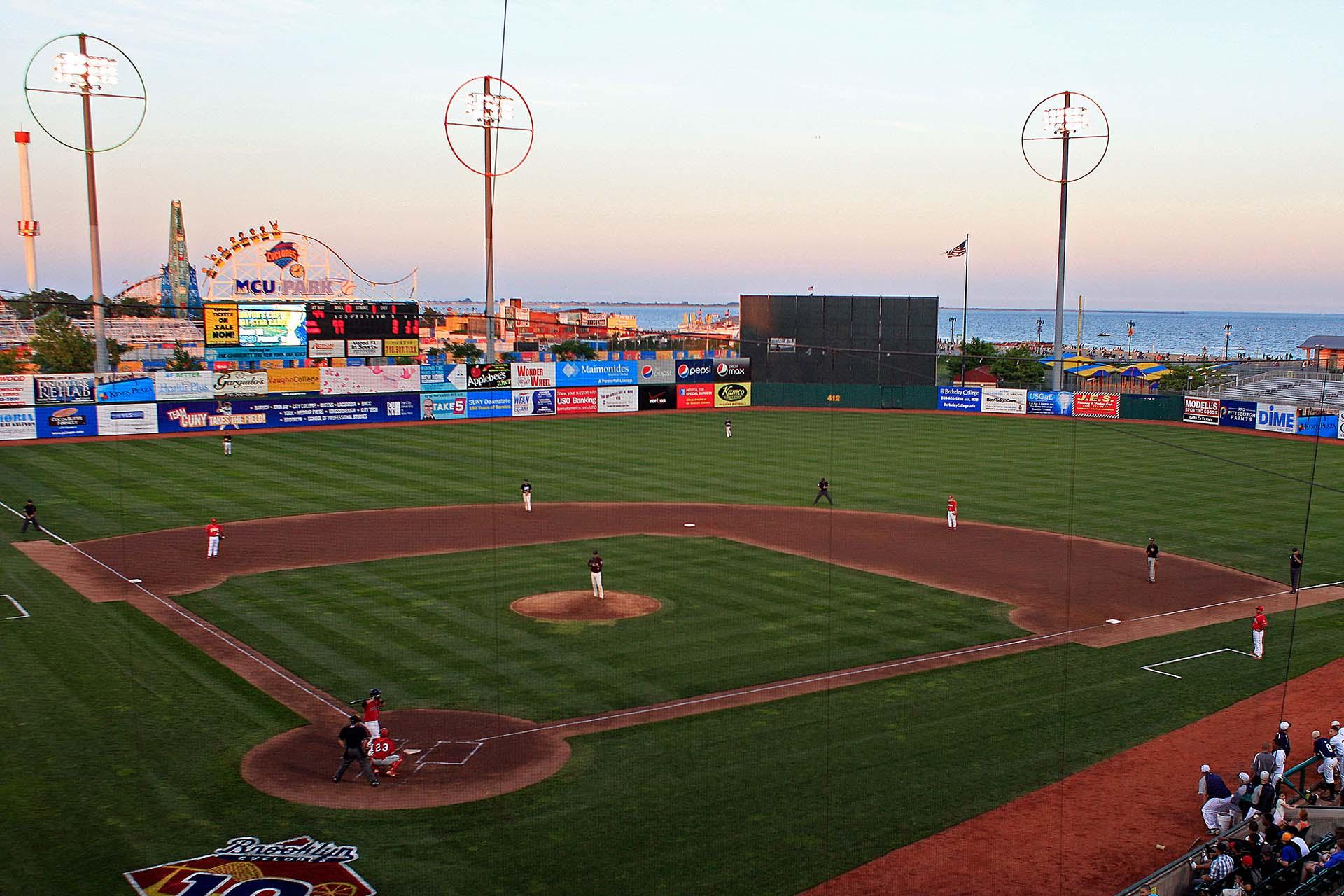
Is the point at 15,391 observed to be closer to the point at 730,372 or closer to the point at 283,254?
the point at 283,254

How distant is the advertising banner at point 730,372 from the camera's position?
229 ft

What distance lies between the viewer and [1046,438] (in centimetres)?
5466

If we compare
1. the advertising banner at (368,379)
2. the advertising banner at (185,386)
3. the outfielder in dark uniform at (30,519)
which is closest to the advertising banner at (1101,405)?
the advertising banner at (368,379)

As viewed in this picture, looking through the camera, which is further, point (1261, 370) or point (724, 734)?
point (1261, 370)

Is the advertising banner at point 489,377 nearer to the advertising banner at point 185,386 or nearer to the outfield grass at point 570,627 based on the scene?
the advertising banner at point 185,386

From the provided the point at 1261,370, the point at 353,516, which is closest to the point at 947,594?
the point at 353,516

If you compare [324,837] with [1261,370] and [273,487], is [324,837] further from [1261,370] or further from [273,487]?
[1261,370]

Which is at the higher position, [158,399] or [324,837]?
[158,399]

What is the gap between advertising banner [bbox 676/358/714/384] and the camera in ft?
221

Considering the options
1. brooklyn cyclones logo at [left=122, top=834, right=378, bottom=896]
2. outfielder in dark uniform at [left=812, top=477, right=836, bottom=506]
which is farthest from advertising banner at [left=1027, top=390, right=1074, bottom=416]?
brooklyn cyclones logo at [left=122, top=834, right=378, bottom=896]

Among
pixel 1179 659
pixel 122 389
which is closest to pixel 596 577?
pixel 1179 659

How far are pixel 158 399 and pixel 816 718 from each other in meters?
44.2

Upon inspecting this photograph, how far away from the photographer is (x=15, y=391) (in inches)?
1844

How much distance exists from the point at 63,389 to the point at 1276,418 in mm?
61344
